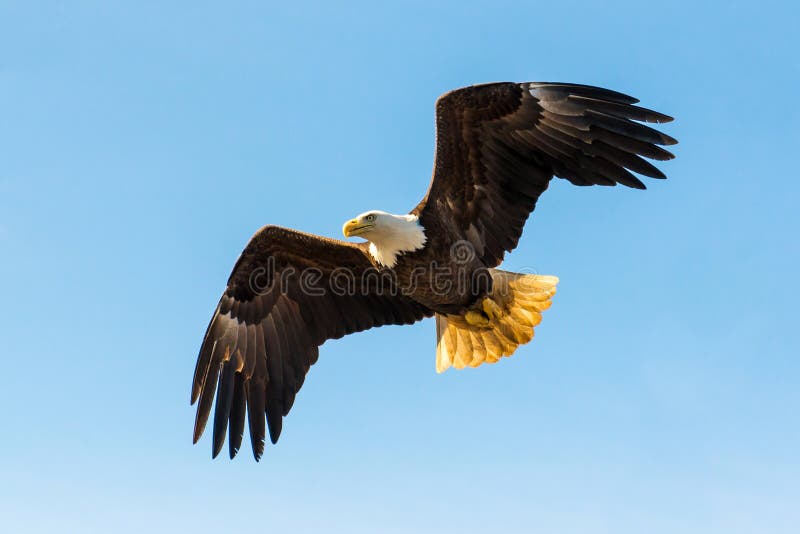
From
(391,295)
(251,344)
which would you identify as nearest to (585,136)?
(391,295)

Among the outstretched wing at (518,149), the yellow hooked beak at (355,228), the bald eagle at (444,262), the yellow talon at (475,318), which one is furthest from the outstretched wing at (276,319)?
the outstretched wing at (518,149)

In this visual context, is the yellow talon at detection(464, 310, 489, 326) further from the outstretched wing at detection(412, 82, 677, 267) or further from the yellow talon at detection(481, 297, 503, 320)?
the outstretched wing at detection(412, 82, 677, 267)

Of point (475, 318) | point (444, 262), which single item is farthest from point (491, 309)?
point (444, 262)

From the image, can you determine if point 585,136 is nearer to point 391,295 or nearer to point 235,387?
point 391,295

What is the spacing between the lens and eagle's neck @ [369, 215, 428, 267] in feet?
29.6

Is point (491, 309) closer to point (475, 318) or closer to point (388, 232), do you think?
point (475, 318)

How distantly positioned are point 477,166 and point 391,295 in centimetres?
182

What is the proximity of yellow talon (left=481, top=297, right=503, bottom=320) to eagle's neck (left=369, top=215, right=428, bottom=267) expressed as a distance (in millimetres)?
1094

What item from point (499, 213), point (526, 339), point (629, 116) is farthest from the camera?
point (526, 339)

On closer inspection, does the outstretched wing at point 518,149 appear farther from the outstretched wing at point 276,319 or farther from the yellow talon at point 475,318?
the outstretched wing at point 276,319

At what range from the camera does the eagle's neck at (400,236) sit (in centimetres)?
903

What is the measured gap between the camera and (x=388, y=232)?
905cm

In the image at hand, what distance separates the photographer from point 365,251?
31.7ft

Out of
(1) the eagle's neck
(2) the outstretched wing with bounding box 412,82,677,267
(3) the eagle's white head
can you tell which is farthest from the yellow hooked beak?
(2) the outstretched wing with bounding box 412,82,677,267
